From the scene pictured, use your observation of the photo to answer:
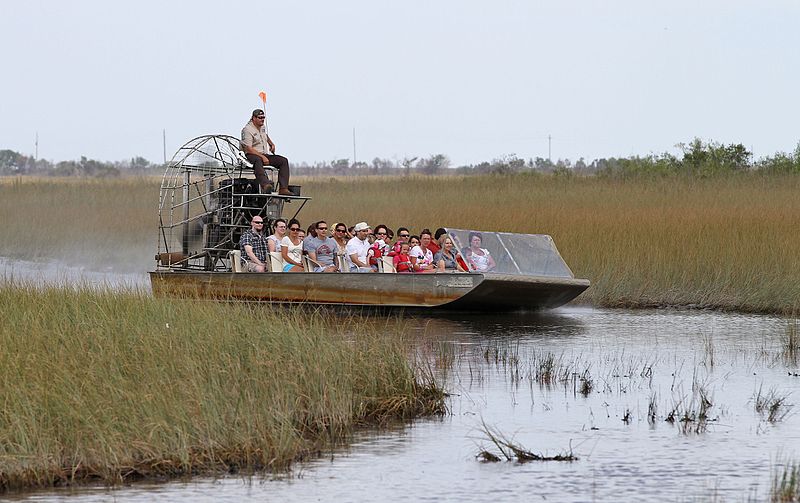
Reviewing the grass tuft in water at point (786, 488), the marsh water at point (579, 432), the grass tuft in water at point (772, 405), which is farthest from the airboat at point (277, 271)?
the grass tuft in water at point (786, 488)

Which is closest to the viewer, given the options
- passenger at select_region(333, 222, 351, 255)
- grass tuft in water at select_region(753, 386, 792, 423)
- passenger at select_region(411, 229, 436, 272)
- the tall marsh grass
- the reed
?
the reed

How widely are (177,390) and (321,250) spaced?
1039 cm

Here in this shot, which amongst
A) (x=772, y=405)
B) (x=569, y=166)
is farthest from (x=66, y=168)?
(x=772, y=405)

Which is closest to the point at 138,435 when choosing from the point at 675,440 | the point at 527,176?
the point at 675,440

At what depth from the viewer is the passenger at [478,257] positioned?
19656 millimetres

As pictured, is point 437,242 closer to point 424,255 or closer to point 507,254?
point 424,255

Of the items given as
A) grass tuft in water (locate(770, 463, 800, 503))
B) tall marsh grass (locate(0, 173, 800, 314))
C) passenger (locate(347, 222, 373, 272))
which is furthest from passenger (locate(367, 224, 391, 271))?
grass tuft in water (locate(770, 463, 800, 503))

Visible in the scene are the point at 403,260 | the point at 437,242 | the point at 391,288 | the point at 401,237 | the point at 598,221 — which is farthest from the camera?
the point at 598,221

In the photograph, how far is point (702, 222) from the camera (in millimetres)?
24547

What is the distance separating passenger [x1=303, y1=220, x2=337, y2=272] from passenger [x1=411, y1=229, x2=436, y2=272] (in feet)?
3.99

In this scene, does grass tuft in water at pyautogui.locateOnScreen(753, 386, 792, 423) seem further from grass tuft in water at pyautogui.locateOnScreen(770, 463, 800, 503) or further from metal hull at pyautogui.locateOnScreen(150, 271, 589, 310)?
metal hull at pyautogui.locateOnScreen(150, 271, 589, 310)

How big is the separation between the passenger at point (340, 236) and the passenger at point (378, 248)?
0.44 metres

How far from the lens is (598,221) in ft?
84.2

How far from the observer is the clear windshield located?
19.7 m
